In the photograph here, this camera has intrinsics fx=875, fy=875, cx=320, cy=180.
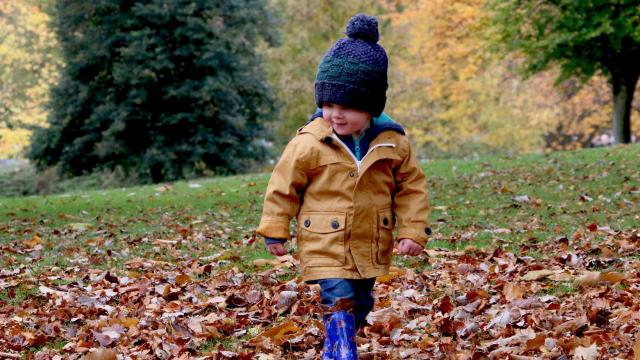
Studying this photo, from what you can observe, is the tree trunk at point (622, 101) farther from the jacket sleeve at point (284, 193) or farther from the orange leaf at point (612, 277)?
the jacket sleeve at point (284, 193)

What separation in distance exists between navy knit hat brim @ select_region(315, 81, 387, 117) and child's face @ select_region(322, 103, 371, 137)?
0.09 feet

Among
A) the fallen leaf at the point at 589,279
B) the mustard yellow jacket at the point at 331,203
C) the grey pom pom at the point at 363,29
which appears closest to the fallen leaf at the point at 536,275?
the fallen leaf at the point at 589,279

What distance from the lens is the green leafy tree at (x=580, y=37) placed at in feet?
72.1

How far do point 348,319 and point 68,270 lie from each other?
463 cm

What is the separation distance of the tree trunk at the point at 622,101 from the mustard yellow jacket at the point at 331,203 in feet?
76.3

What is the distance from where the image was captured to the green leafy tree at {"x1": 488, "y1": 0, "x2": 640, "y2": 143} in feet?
72.1

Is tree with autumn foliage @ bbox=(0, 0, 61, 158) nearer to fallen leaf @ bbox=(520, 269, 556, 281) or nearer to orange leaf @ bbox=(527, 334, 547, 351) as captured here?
fallen leaf @ bbox=(520, 269, 556, 281)

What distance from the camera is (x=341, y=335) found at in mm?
4258

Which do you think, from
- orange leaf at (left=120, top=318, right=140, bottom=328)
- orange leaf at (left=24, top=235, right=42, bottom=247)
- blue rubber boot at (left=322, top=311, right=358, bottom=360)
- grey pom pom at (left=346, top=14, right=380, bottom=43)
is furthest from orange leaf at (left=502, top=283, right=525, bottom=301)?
orange leaf at (left=24, top=235, right=42, bottom=247)

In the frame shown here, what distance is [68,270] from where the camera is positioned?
26.8ft

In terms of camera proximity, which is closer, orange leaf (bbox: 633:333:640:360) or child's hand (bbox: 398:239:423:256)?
orange leaf (bbox: 633:333:640:360)

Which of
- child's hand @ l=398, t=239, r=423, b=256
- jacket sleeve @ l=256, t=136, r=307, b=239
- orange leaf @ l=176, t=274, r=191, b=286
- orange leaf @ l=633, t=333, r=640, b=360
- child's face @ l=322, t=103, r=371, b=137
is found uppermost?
child's face @ l=322, t=103, r=371, b=137

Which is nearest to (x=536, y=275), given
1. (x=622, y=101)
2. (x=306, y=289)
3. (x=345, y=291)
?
(x=306, y=289)

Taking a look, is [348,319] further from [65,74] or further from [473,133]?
[473,133]
